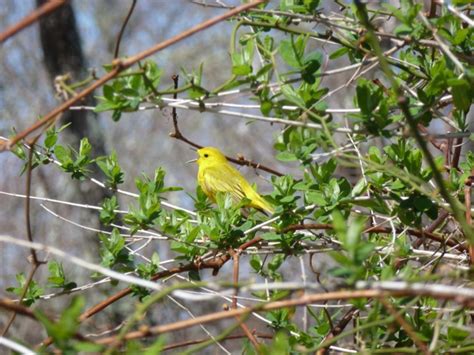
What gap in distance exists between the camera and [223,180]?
4902 millimetres

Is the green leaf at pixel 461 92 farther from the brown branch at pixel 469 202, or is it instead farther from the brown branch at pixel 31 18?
the brown branch at pixel 31 18

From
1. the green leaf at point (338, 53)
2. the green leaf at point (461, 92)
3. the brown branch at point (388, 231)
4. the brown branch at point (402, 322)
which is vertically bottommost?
the brown branch at point (388, 231)

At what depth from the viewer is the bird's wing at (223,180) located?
15.6 ft

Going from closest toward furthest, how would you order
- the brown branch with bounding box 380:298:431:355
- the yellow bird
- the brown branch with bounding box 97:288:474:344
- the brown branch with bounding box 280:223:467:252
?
the brown branch with bounding box 97:288:474:344
the brown branch with bounding box 380:298:431:355
the brown branch with bounding box 280:223:467:252
the yellow bird

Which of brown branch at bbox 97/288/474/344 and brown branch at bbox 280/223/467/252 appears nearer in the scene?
brown branch at bbox 97/288/474/344

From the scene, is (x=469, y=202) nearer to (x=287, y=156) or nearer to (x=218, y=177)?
(x=287, y=156)

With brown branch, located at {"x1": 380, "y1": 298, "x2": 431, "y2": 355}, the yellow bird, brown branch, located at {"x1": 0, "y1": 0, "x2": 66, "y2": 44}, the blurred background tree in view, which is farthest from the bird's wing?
brown branch, located at {"x1": 0, "y1": 0, "x2": 66, "y2": 44}

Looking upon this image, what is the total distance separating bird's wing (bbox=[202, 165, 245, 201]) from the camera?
15.6 ft

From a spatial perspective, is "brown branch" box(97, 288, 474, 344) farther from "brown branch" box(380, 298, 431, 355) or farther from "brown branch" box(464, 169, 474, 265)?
"brown branch" box(464, 169, 474, 265)

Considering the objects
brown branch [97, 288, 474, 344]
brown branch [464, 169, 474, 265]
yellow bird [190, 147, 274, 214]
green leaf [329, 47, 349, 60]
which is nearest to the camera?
brown branch [97, 288, 474, 344]

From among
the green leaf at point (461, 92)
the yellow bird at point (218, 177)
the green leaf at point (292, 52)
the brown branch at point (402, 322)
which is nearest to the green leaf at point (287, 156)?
the green leaf at point (292, 52)

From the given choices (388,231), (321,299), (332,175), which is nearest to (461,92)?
(332,175)

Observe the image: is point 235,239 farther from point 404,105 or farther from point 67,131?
point 67,131

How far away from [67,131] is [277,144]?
20.7ft
